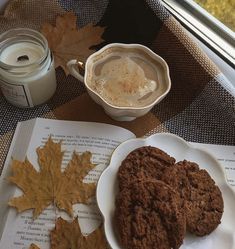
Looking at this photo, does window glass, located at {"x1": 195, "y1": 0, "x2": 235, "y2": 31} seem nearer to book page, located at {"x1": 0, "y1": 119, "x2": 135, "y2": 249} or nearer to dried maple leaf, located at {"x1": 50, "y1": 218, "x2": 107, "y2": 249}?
book page, located at {"x1": 0, "y1": 119, "x2": 135, "y2": 249}

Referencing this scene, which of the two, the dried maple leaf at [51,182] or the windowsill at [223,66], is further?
the windowsill at [223,66]

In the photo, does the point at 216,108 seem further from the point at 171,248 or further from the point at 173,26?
the point at 171,248

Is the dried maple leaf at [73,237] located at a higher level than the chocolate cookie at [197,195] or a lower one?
lower

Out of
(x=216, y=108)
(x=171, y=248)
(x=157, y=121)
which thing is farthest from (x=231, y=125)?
(x=171, y=248)

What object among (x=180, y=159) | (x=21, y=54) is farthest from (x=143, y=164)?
(x=21, y=54)

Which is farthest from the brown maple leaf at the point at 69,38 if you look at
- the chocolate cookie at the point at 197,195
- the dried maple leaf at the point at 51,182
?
the chocolate cookie at the point at 197,195

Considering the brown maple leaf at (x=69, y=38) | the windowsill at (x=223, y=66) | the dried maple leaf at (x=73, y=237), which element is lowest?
the dried maple leaf at (x=73, y=237)

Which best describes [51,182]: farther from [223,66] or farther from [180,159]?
[223,66]

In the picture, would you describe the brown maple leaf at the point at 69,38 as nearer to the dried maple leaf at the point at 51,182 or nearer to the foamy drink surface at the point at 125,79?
the foamy drink surface at the point at 125,79
